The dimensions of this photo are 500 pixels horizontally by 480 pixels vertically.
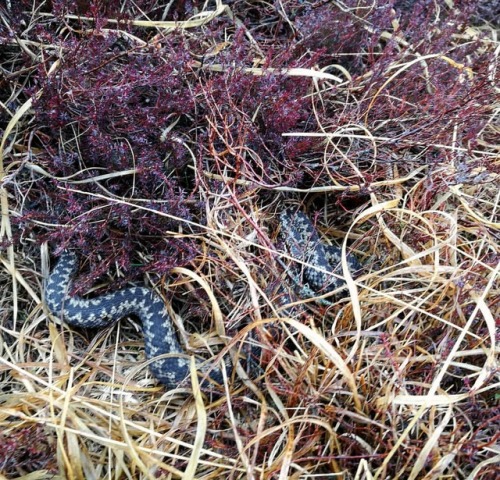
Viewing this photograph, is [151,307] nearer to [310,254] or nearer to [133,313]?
[133,313]

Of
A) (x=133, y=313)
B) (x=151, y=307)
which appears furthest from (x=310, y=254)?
(x=133, y=313)

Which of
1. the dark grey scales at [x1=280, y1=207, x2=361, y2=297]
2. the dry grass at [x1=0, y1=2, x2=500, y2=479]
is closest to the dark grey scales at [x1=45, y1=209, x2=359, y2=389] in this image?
the dark grey scales at [x1=280, y1=207, x2=361, y2=297]

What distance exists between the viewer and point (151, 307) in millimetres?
4145

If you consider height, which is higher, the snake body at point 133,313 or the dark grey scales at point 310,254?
the dark grey scales at point 310,254

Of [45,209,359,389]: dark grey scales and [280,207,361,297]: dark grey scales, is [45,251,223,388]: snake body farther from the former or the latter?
[280,207,361,297]: dark grey scales

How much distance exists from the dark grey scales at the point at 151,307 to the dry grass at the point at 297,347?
110 mm

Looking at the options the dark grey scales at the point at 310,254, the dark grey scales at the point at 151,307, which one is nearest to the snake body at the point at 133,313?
the dark grey scales at the point at 151,307

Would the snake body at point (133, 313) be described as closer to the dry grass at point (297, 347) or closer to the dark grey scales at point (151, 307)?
the dark grey scales at point (151, 307)

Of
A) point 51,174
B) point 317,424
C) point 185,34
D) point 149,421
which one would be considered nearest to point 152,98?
point 185,34

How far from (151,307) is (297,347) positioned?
3.68ft

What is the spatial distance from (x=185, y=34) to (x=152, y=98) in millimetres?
619

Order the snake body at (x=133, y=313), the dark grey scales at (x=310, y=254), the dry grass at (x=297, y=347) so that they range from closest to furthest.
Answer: the dry grass at (x=297, y=347), the snake body at (x=133, y=313), the dark grey scales at (x=310, y=254)

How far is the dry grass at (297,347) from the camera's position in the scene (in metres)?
3.34

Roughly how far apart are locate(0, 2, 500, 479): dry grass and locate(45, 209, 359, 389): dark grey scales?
4.3 inches
